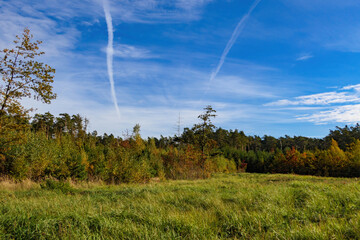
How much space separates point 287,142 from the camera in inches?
3787

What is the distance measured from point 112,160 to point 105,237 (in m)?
19.9

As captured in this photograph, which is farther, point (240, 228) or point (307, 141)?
point (307, 141)

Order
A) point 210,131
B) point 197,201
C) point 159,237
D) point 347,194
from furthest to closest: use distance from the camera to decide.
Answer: point 210,131, point 197,201, point 347,194, point 159,237

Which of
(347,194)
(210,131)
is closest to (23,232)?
(347,194)

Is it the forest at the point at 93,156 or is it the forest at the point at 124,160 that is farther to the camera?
the forest at the point at 124,160

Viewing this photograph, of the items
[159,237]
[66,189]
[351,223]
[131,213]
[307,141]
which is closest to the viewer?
[159,237]

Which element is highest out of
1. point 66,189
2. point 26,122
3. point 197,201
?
point 26,122

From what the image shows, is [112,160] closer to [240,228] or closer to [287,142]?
[240,228]

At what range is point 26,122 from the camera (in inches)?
490

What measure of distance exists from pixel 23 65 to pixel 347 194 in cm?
1583

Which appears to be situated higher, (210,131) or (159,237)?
(210,131)

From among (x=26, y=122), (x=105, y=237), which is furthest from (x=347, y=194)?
(x=26, y=122)

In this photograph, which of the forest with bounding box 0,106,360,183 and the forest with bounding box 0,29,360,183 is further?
the forest with bounding box 0,106,360,183

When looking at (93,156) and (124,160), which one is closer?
(124,160)
